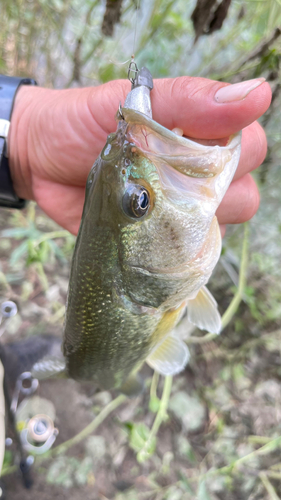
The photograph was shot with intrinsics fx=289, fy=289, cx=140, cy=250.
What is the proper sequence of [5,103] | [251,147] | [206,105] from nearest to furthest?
[206,105] → [251,147] → [5,103]

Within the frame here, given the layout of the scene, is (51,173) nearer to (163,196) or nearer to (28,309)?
(163,196)

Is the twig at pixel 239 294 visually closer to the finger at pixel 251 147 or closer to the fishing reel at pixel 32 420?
the finger at pixel 251 147

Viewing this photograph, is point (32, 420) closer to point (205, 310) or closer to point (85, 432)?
point (85, 432)

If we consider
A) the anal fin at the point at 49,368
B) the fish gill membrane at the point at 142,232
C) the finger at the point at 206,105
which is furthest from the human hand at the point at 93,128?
the anal fin at the point at 49,368

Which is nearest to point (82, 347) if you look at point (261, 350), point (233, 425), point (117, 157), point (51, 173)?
point (117, 157)

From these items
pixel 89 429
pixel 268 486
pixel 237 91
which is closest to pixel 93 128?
pixel 237 91

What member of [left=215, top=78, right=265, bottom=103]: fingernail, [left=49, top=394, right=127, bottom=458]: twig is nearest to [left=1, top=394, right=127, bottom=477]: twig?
[left=49, top=394, right=127, bottom=458]: twig
